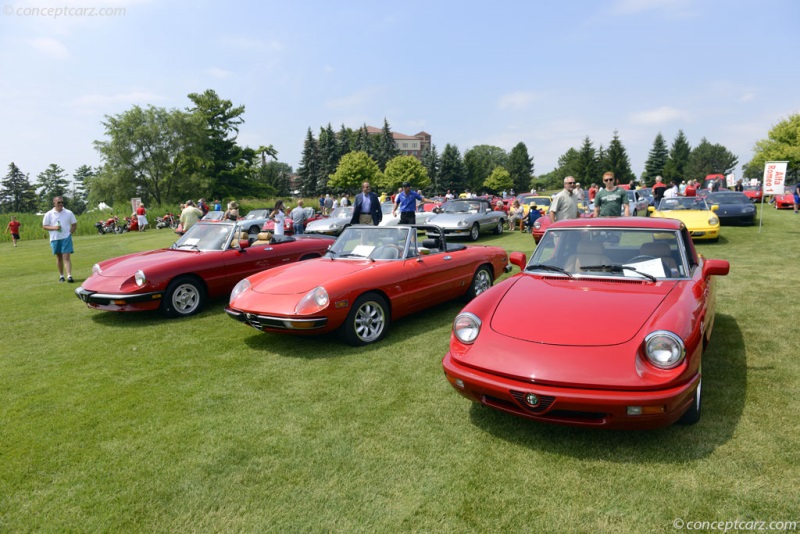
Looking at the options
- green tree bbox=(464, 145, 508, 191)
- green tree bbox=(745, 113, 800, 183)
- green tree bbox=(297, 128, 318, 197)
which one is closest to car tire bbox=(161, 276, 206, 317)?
green tree bbox=(745, 113, 800, 183)

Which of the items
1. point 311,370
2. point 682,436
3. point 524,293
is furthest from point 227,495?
point 682,436

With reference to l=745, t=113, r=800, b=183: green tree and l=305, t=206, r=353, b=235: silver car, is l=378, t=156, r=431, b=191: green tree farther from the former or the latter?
l=305, t=206, r=353, b=235: silver car

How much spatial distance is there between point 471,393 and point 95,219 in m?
37.9

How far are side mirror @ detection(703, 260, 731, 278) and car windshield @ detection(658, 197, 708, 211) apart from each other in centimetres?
1128

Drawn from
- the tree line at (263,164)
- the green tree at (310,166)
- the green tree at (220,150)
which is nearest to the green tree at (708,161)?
the tree line at (263,164)

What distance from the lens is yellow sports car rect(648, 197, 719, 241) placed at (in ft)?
40.8

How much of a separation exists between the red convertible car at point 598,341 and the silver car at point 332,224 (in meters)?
13.5

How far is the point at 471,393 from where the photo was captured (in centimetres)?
319

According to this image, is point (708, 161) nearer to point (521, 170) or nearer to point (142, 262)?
point (521, 170)

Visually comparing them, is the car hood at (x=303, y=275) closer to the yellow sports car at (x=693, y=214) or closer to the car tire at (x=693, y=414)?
the car tire at (x=693, y=414)

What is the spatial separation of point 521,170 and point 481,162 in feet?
51.0

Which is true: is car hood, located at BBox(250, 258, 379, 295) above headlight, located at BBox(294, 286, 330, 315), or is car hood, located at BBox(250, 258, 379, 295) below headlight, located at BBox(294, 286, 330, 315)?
above

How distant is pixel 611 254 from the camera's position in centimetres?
425

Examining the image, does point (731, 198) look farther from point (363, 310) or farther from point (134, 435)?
point (134, 435)
